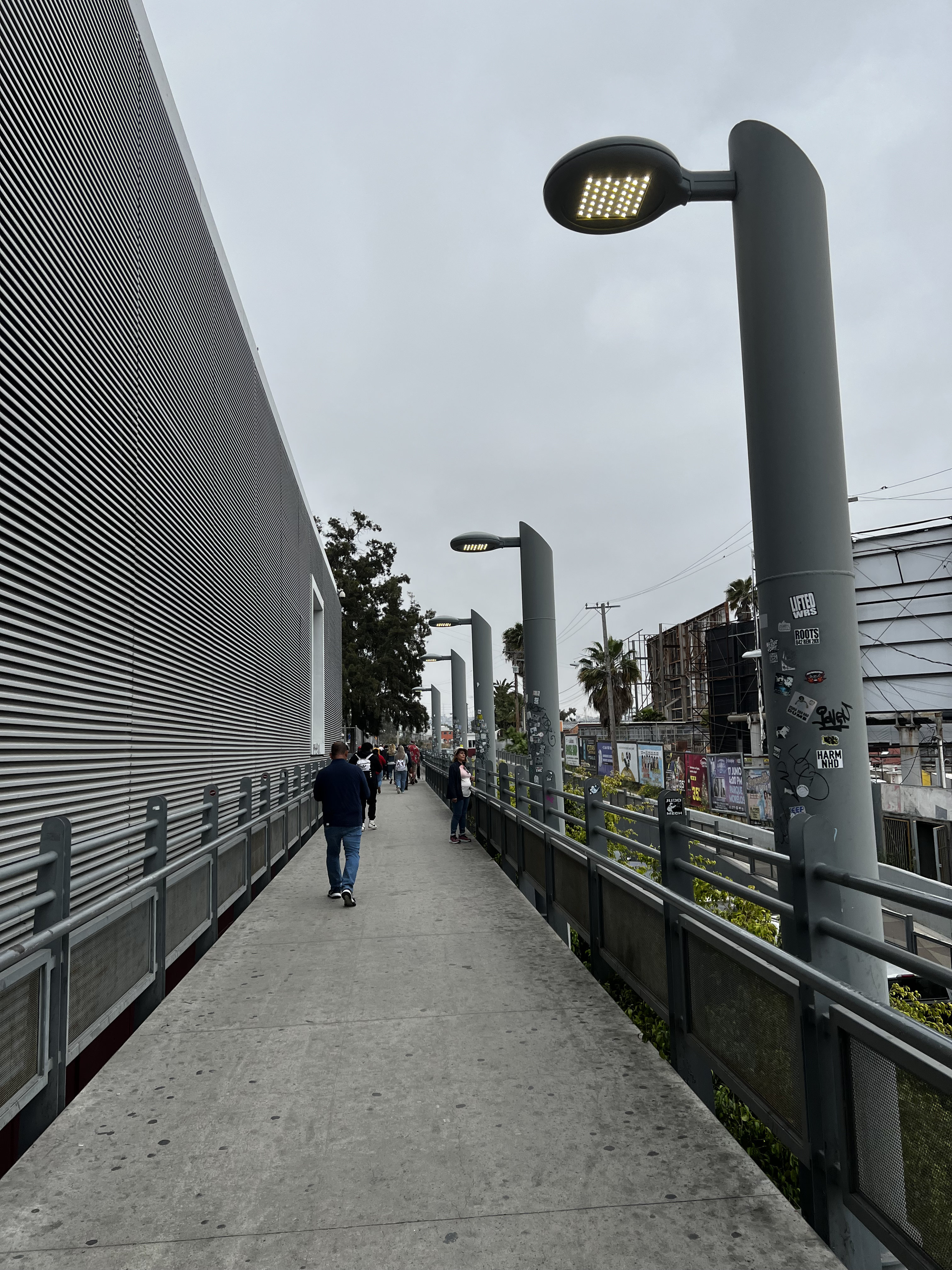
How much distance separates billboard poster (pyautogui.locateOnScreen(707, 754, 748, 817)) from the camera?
26.8m

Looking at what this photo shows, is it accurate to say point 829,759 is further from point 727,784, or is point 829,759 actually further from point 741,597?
point 741,597

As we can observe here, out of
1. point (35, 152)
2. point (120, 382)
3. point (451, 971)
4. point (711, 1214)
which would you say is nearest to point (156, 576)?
point (120, 382)

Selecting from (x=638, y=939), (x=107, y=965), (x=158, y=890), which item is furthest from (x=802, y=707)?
(x=158, y=890)

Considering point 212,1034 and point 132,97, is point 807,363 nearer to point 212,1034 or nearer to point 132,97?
point 212,1034

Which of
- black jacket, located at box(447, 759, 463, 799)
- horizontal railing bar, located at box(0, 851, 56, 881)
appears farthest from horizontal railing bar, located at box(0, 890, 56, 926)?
black jacket, located at box(447, 759, 463, 799)

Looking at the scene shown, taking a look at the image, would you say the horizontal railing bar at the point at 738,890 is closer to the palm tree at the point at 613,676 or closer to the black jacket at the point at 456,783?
the black jacket at the point at 456,783

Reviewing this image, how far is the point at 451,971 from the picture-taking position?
657cm

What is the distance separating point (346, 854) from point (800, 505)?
22.7 ft

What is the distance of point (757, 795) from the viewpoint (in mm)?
26266

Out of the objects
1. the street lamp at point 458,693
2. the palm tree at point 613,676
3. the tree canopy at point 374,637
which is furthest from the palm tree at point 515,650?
the street lamp at point 458,693

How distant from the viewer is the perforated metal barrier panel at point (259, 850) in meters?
10.3

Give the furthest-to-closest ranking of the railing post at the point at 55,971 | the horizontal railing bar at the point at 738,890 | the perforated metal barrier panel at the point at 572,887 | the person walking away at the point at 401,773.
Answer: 1. the person walking away at the point at 401,773
2. the perforated metal barrier panel at the point at 572,887
3. the railing post at the point at 55,971
4. the horizontal railing bar at the point at 738,890

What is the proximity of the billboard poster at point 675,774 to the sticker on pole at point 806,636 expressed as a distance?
86.1 feet

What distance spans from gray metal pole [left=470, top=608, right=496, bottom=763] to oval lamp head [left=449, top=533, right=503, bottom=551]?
8.64 metres
